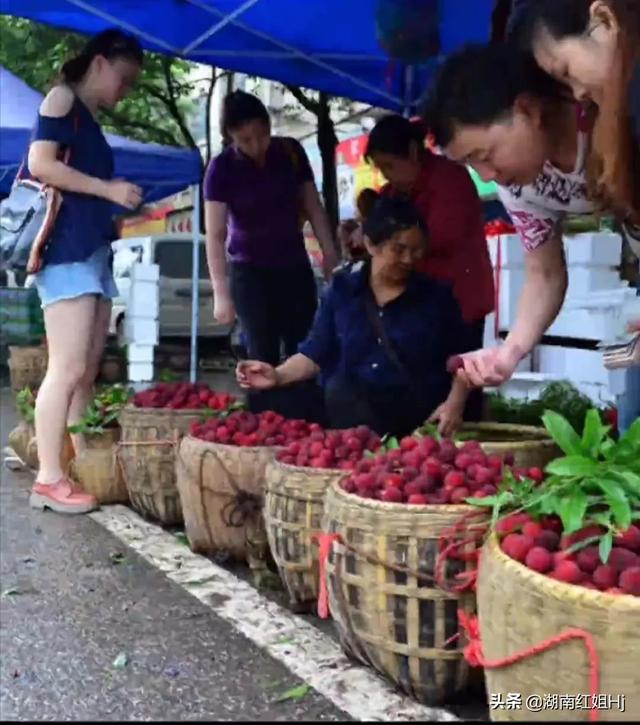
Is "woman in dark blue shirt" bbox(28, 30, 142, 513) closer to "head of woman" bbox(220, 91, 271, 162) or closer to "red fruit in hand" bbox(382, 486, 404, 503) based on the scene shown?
"head of woman" bbox(220, 91, 271, 162)

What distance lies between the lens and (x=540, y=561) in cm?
213

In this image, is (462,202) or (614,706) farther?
(462,202)

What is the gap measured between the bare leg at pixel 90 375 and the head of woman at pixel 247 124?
1.00m

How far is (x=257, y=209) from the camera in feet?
17.8

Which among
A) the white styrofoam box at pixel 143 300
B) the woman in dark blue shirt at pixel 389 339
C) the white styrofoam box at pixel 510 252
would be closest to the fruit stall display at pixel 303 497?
the woman in dark blue shirt at pixel 389 339

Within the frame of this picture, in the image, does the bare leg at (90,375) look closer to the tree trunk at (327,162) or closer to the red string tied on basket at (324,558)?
the red string tied on basket at (324,558)

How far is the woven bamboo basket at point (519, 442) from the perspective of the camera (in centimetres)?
331

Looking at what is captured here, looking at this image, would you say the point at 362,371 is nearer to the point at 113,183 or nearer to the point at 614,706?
the point at 113,183

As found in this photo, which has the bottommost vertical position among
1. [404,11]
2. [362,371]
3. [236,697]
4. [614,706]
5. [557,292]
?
[236,697]

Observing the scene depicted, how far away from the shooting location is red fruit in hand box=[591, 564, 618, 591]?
205cm

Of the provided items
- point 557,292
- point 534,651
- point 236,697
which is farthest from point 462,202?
point 534,651

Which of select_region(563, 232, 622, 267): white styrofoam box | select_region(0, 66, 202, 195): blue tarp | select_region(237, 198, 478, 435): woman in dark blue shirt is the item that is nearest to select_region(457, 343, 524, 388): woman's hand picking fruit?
select_region(237, 198, 478, 435): woman in dark blue shirt

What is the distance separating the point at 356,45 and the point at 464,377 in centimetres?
361

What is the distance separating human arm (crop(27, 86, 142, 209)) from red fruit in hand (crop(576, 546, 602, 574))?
3.10 meters
